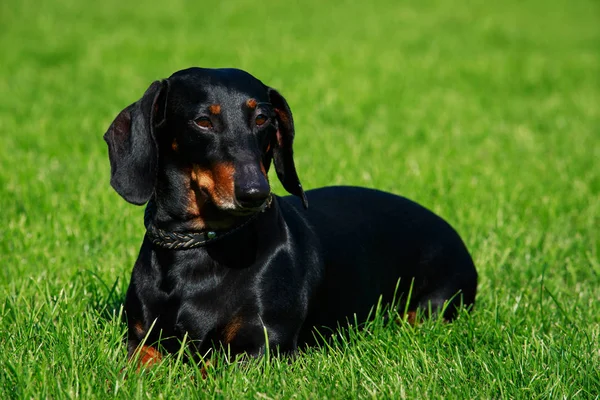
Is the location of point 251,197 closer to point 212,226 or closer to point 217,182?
point 217,182

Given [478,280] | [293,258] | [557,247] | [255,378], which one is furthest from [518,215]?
[255,378]

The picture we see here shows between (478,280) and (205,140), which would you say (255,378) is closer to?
(205,140)

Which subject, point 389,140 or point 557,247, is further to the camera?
point 389,140

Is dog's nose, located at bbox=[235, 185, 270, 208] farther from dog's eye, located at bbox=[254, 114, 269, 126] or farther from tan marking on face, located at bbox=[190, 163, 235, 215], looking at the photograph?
dog's eye, located at bbox=[254, 114, 269, 126]

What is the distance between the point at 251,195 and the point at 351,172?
154 inches

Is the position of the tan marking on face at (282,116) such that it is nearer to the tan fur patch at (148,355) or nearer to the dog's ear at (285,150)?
the dog's ear at (285,150)

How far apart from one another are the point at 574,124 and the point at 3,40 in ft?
28.5

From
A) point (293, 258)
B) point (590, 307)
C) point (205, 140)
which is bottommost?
point (590, 307)

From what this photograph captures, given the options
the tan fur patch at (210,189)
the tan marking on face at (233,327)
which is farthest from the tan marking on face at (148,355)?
the tan fur patch at (210,189)

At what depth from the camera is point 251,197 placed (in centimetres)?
312

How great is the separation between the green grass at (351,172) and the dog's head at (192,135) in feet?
2.23

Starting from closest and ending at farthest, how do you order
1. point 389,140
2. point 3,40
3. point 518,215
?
point 518,215 < point 389,140 < point 3,40

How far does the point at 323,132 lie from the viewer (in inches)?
343

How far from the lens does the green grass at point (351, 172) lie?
3367 mm
